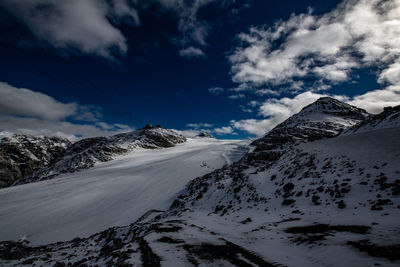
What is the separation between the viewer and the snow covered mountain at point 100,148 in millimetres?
70125

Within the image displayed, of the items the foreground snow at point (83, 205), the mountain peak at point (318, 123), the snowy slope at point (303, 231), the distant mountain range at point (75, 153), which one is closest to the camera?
the snowy slope at point (303, 231)

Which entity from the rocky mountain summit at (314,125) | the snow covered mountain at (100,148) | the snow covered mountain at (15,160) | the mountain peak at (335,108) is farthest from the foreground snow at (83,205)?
the snow covered mountain at (15,160)

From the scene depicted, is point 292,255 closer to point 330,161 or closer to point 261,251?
point 261,251

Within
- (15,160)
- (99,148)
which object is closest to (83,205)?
(99,148)

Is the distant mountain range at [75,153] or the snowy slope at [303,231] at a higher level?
the distant mountain range at [75,153]

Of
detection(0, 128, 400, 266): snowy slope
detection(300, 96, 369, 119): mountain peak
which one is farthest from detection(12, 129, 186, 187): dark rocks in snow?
detection(300, 96, 369, 119): mountain peak

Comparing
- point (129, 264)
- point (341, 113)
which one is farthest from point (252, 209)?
point (341, 113)

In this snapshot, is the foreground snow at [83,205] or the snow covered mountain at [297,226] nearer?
the snow covered mountain at [297,226]

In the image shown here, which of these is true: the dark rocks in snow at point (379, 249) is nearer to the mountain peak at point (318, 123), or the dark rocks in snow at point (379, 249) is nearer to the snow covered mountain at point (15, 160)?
the mountain peak at point (318, 123)

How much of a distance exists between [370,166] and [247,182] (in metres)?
8.77

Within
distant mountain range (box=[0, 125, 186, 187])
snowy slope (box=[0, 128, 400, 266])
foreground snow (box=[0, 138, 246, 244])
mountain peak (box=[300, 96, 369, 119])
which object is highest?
mountain peak (box=[300, 96, 369, 119])

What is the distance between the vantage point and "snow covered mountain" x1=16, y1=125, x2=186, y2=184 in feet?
230

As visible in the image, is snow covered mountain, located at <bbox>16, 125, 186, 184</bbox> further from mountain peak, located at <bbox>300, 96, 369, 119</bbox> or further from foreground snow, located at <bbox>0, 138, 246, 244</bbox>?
mountain peak, located at <bbox>300, 96, 369, 119</bbox>

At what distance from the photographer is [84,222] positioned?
1905 centimetres
